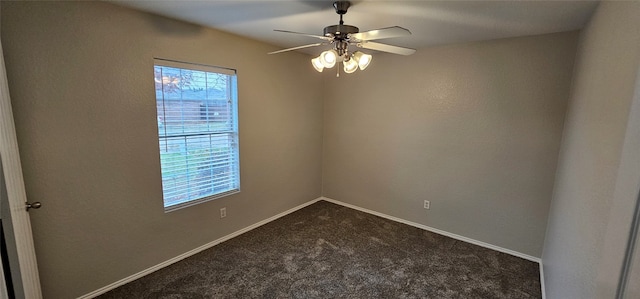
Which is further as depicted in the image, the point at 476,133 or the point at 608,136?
the point at 476,133

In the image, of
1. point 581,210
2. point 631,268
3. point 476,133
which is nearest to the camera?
point 631,268

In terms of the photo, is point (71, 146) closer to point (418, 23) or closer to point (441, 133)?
point (418, 23)

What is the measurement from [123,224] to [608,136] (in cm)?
333

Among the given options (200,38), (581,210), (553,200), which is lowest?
(553,200)

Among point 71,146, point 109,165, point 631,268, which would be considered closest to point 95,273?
point 109,165

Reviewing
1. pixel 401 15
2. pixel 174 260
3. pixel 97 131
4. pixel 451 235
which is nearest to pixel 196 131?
pixel 97 131

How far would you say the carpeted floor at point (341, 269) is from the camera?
2424mm

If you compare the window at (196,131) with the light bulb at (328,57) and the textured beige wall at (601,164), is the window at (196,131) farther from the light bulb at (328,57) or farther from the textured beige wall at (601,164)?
the textured beige wall at (601,164)

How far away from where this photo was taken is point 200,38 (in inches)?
109

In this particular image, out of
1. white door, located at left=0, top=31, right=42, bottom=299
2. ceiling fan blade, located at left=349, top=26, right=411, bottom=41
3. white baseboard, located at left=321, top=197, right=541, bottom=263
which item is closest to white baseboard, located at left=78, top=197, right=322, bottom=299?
white door, located at left=0, top=31, right=42, bottom=299

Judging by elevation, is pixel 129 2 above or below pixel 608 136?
above

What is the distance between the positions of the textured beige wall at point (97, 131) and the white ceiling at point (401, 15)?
30 cm

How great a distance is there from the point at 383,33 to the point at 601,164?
1.32 metres

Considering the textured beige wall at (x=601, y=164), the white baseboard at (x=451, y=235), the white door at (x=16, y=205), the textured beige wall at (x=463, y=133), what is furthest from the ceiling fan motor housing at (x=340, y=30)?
the white baseboard at (x=451, y=235)
